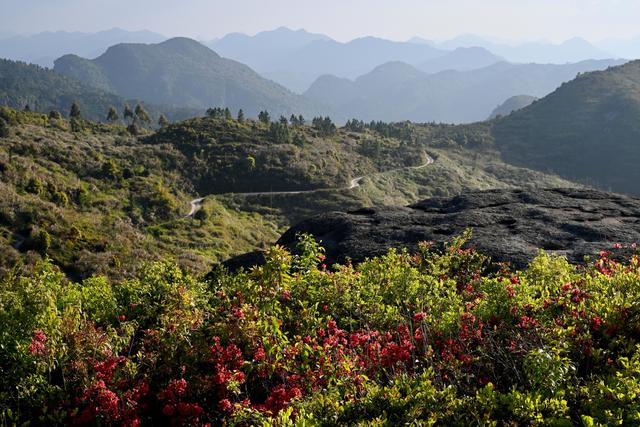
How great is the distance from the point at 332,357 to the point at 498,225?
16674mm

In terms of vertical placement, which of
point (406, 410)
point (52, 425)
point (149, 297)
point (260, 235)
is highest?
point (406, 410)

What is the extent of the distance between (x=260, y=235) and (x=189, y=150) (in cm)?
4435

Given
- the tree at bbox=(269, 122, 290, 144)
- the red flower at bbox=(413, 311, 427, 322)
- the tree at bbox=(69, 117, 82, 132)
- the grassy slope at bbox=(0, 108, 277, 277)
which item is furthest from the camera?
the tree at bbox=(269, 122, 290, 144)

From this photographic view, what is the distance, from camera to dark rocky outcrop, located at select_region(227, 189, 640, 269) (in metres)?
20.4

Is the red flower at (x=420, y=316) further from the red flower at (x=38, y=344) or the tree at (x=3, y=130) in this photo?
the tree at (x=3, y=130)

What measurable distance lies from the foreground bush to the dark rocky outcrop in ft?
28.5

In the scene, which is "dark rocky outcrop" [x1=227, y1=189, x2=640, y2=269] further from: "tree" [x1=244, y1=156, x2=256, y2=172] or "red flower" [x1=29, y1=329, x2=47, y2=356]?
"tree" [x1=244, y1=156, x2=256, y2=172]

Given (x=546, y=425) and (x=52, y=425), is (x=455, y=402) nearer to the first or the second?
(x=546, y=425)

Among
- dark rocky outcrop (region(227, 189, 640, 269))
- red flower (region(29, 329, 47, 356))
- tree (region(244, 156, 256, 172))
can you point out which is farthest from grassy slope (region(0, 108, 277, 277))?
red flower (region(29, 329, 47, 356))

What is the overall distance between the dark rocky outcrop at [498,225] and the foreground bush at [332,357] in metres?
Answer: 8.68

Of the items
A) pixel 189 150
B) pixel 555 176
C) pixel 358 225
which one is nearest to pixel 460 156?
pixel 555 176

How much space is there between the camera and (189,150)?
117125 mm

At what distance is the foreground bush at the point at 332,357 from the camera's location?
6973mm

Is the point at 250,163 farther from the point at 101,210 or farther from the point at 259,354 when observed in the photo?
the point at 259,354
